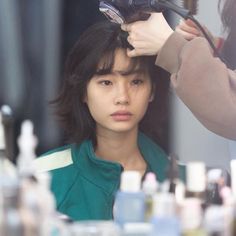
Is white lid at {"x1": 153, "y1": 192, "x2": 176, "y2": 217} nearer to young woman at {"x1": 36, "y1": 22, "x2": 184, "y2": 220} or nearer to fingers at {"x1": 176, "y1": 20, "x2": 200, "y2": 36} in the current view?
young woman at {"x1": 36, "y1": 22, "x2": 184, "y2": 220}

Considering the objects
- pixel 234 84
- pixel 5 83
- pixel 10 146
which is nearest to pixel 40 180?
pixel 10 146

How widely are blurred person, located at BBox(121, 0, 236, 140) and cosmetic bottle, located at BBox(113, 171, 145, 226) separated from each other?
0.19 m

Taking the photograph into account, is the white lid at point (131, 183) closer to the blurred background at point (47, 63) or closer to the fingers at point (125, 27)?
the blurred background at point (47, 63)

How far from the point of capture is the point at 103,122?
1151 mm

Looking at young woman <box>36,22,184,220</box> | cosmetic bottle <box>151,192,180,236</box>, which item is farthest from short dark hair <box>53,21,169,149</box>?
cosmetic bottle <box>151,192,180,236</box>

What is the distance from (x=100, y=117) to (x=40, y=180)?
240 millimetres

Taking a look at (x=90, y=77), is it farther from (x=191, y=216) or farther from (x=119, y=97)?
(x=191, y=216)

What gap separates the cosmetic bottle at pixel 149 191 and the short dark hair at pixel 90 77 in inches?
6.2

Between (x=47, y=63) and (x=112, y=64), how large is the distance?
0.12 meters

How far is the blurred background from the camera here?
43.8 inches

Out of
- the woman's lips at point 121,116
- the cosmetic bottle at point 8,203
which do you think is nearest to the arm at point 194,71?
the woman's lips at point 121,116

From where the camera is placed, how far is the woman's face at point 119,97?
3.67 ft

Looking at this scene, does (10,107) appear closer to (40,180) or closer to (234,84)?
(40,180)

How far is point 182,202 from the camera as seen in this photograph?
0.95 meters
